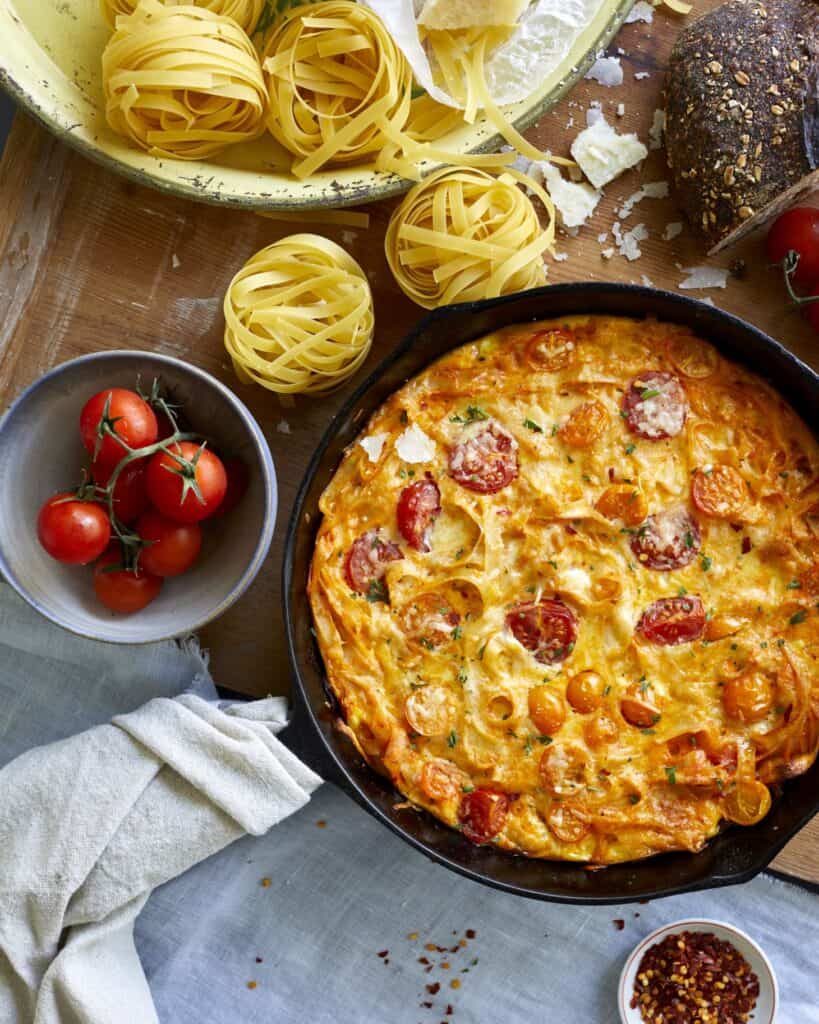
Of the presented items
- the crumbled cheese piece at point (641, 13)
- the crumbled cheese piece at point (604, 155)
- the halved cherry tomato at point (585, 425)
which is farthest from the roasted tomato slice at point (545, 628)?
the crumbled cheese piece at point (641, 13)

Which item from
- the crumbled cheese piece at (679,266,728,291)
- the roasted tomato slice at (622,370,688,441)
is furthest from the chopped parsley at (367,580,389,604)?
the crumbled cheese piece at (679,266,728,291)

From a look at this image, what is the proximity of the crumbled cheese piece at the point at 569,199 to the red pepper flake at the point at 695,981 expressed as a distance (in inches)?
97.6

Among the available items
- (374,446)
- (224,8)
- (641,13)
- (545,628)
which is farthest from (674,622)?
(224,8)

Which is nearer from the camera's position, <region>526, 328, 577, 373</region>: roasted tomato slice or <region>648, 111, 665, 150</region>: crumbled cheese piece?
<region>526, 328, 577, 373</region>: roasted tomato slice

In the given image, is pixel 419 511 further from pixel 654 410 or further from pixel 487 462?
pixel 654 410

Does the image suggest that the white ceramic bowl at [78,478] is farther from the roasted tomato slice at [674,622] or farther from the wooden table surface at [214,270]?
the roasted tomato slice at [674,622]

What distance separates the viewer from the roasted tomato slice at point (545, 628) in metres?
3.16

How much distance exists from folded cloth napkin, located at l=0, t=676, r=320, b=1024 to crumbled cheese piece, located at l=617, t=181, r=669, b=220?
200 cm

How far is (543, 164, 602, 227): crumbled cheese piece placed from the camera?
3539 millimetres

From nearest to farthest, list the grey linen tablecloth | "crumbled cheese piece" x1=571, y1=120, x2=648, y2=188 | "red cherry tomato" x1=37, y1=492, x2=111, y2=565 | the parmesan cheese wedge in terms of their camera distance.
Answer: "red cherry tomato" x1=37, y1=492, x2=111, y2=565, the parmesan cheese wedge, "crumbled cheese piece" x1=571, y1=120, x2=648, y2=188, the grey linen tablecloth

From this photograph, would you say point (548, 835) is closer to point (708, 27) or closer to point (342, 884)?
point (342, 884)

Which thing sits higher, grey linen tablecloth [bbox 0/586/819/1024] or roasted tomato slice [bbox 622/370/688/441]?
roasted tomato slice [bbox 622/370/688/441]

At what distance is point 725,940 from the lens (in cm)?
365

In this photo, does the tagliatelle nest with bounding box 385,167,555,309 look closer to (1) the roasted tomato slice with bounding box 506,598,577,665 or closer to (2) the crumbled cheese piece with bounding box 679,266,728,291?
(2) the crumbled cheese piece with bounding box 679,266,728,291
